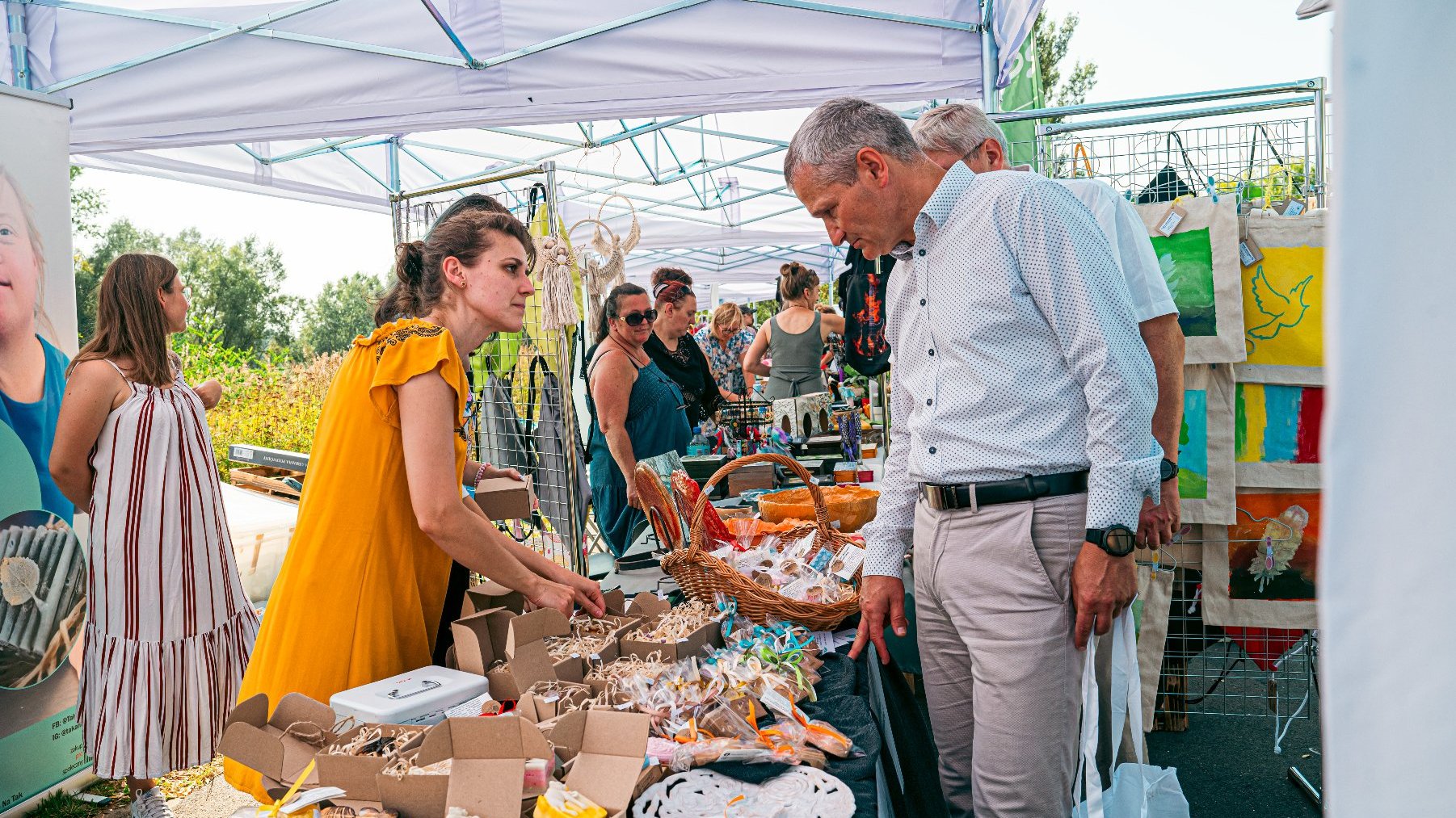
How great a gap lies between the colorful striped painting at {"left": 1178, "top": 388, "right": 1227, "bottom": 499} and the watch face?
1419 millimetres

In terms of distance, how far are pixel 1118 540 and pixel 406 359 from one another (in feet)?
4.02

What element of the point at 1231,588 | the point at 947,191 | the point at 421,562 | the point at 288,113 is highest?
the point at 288,113

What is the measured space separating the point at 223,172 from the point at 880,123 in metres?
5.20

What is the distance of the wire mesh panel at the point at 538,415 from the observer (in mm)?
3201

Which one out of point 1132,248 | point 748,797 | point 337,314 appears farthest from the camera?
point 337,314

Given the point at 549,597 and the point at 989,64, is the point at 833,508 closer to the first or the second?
the point at 549,597

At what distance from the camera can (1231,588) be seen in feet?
8.83

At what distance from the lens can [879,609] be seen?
1789 millimetres

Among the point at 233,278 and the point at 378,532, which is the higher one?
the point at 233,278

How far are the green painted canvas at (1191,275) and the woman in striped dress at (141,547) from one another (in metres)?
3.02

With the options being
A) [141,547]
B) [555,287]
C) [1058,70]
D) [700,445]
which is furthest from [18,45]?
[1058,70]

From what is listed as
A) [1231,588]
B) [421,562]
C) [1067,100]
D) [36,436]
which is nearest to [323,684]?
[421,562]

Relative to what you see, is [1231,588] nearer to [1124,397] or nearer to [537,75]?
[1124,397]

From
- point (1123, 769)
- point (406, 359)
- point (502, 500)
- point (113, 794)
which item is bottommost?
point (113, 794)
